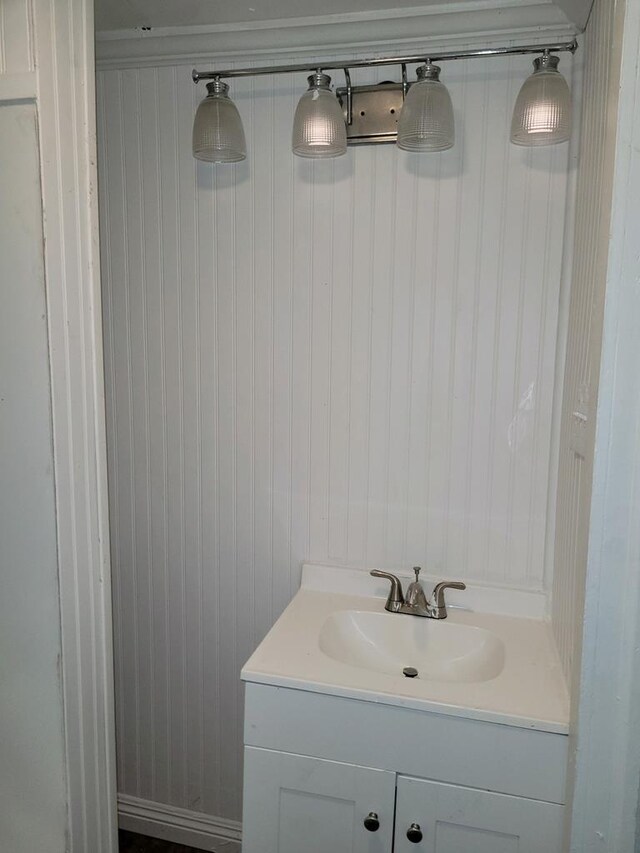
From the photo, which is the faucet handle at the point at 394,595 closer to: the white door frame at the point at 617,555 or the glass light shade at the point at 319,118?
the white door frame at the point at 617,555

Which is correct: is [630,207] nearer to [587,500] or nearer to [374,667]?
[587,500]

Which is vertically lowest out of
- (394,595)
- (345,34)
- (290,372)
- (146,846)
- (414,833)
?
(146,846)

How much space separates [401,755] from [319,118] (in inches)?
53.8

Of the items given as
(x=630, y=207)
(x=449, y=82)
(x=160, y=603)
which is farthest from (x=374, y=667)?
(x=449, y=82)

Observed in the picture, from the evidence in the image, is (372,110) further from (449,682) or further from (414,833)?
(414,833)

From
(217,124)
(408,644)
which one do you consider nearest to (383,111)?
(217,124)

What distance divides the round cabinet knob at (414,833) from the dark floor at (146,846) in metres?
0.98

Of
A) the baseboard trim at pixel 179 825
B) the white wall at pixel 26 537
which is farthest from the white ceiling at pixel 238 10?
the baseboard trim at pixel 179 825

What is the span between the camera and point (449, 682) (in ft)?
5.01

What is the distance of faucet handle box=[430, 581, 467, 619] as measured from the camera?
1.70 metres

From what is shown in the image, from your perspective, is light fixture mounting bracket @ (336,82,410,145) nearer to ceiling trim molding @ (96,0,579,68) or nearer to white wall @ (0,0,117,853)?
ceiling trim molding @ (96,0,579,68)

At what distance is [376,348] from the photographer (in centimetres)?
177

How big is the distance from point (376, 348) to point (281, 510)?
0.51 m

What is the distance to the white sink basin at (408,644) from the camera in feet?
5.33
